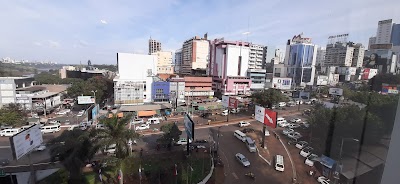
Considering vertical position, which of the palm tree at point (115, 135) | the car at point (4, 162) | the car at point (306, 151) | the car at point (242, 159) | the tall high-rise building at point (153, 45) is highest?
the tall high-rise building at point (153, 45)

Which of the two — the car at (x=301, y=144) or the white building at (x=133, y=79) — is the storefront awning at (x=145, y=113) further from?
the car at (x=301, y=144)

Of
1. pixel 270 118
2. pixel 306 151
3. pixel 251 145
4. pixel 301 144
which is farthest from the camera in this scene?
pixel 301 144

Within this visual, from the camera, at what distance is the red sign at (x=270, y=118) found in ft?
26.2

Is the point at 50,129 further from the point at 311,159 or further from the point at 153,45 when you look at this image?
the point at 153,45

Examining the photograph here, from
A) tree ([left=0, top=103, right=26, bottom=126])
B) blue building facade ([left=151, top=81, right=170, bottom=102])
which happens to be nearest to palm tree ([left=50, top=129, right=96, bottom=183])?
tree ([left=0, top=103, right=26, bottom=126])

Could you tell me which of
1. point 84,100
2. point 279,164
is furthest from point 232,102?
point 84,100

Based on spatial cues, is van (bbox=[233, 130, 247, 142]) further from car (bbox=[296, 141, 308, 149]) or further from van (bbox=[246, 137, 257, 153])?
car (bbox=[296, 141, 308, 149])

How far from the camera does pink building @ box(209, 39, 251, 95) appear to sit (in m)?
23.1

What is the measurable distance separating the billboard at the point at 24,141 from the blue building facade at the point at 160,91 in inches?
438

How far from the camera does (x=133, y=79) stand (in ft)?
63.1

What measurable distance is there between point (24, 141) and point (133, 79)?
1335 cm

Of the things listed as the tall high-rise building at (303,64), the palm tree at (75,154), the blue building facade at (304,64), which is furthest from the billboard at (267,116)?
the blue building facade at (304,64)

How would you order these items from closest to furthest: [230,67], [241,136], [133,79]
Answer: [241,136], [133,79], [230,67]

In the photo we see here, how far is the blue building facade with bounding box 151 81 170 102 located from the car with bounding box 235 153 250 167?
11.3 metres
